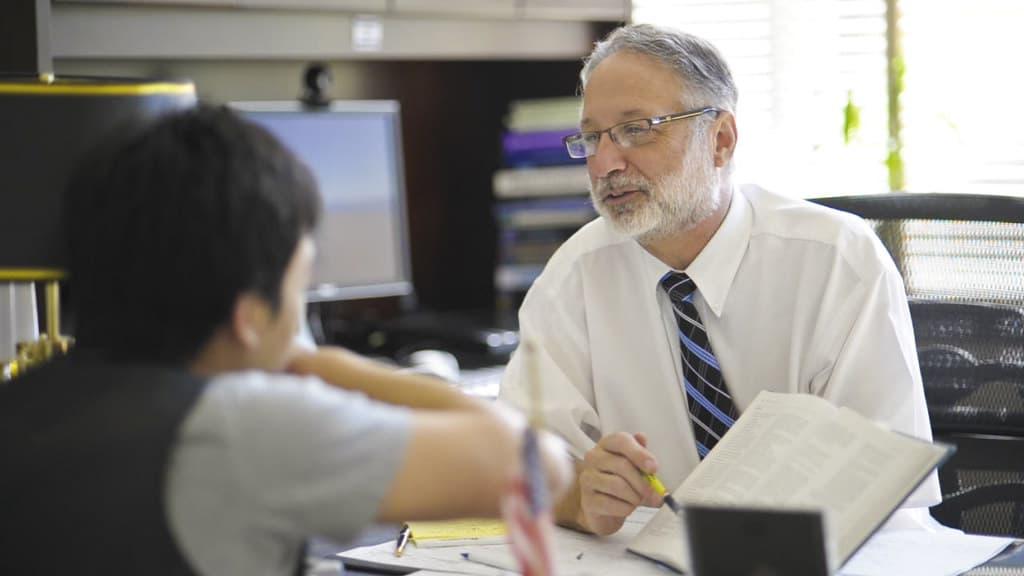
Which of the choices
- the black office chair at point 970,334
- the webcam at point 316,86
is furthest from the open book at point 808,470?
the webcam at point 316,86

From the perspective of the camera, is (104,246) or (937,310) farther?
(937,310)

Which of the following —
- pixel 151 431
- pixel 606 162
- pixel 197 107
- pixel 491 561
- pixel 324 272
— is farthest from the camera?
pixel 324 272

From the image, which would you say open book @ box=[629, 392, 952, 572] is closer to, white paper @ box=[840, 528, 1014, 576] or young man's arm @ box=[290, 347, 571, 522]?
white paper @ box=[840, 528, 1014, 576]

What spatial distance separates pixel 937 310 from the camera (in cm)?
187

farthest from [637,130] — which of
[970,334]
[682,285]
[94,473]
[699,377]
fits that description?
[94,473]

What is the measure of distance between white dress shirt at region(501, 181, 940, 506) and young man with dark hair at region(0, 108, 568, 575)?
850 mm

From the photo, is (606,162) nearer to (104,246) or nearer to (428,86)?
(104,246)

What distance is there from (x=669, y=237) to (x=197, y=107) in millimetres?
978

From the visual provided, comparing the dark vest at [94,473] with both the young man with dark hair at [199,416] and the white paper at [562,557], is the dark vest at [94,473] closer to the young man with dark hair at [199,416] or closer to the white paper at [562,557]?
the young man with dark hair at [199,416]

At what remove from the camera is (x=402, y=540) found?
4.94ft

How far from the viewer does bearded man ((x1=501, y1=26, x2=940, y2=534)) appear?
178 centimetres

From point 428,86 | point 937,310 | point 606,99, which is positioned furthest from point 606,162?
point 428,86

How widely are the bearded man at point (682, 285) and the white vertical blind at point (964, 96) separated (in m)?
1.40

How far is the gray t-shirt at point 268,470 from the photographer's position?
85 cm
